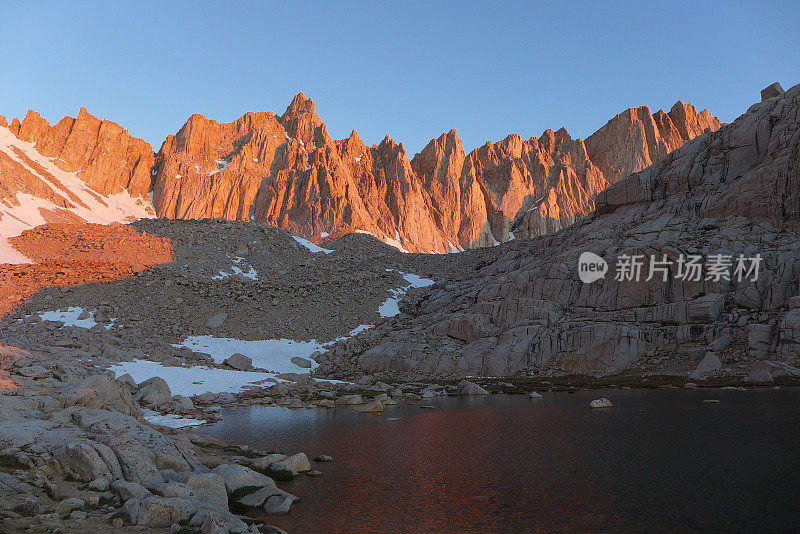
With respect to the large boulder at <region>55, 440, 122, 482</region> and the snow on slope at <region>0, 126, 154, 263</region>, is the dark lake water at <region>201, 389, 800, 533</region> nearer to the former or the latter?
the large boulder at <region>55, 440, 122, 482</region>

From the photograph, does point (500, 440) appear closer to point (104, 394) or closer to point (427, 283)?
point (104, 394)

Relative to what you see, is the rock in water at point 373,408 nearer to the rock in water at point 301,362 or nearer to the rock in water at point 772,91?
the rock in water at point 301,362

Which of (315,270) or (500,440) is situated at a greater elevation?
(315,270)

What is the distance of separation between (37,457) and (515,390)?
118ft

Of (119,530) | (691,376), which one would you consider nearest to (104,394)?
(119,530)

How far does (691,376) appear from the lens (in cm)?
4644

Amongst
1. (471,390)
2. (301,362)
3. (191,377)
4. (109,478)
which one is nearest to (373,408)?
(471,390)

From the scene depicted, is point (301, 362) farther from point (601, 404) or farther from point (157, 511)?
point (157, 511)

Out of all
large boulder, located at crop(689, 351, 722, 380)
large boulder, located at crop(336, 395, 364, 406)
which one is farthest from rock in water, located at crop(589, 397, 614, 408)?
large boulder, located at crop(336, 395, 364, 406)

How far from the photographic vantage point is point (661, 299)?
54.3 metres

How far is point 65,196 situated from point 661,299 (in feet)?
588

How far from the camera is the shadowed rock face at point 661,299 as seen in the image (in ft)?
164

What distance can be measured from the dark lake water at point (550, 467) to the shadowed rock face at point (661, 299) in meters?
16.2

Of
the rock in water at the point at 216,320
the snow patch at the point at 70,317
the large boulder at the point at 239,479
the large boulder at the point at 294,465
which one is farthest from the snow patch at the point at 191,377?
the large boulder at the point at 239,479
